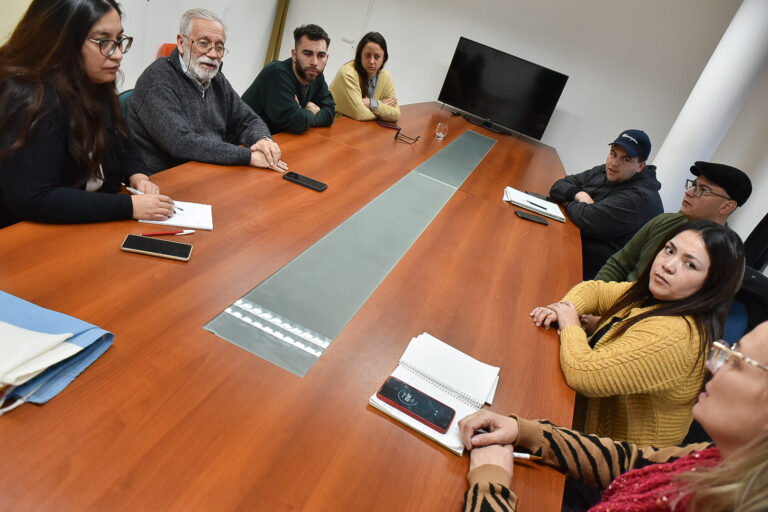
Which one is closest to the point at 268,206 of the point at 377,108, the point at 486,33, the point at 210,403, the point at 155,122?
the point at 155,122

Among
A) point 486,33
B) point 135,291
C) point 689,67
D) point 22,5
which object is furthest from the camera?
point 486,33

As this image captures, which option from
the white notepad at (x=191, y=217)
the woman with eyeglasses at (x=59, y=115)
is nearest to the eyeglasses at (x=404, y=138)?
the white notepad at (x=191, y=217)

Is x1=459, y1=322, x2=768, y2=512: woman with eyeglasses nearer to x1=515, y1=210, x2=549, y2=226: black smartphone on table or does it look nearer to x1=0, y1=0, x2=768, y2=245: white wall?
x1=515, y1=210, x2=549, y2=226: black smartphone on table

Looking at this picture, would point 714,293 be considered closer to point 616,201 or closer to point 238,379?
point 238,379

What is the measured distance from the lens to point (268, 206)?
1774mm

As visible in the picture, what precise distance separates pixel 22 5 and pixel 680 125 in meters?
5.01

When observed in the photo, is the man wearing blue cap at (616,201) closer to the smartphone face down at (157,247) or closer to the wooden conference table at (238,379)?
the wooden conference table at (238,379)

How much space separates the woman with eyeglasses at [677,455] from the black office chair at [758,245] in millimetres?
3066

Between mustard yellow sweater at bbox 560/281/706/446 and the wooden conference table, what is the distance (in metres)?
0.08

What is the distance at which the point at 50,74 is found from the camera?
1.34 m

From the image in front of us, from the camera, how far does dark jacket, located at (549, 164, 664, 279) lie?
9.00 feet

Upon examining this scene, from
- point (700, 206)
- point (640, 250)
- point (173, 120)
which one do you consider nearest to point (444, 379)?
point (173, 120)

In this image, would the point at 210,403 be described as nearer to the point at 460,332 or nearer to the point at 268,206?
the point at 460,332

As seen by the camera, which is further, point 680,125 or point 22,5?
point 680,125
